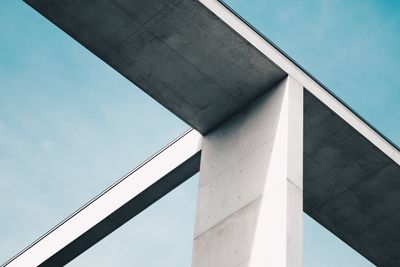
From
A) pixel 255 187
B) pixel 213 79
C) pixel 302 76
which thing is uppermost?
pixel 302 76

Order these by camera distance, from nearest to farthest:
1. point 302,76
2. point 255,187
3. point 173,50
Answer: point 255,187 < point 173,50 < point 302,76

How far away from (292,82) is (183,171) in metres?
3.16

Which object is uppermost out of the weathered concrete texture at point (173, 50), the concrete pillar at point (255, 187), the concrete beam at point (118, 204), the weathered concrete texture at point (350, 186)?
the concrete beam at point (118, 204)

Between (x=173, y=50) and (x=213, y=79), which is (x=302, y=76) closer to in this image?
(x=213, y=79)

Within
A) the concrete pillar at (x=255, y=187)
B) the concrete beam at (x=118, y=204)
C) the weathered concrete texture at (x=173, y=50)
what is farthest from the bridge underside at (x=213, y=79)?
the concrete beam at (x=118, y=204)

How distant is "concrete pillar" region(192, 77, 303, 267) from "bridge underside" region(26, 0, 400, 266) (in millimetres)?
407

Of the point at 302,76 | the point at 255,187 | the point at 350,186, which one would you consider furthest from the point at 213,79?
the point at 350,186

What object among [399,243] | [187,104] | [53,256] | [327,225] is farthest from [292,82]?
[53,256]

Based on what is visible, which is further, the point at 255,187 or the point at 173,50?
the point at 173,50

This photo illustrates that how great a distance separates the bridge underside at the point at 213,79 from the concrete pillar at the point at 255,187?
407mm

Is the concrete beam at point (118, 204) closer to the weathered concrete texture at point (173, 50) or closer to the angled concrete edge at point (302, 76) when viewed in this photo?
the weathered concrete texture at point (173, 50)

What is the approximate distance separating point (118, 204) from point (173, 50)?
440 centimetres

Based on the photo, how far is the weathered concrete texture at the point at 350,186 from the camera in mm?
13555

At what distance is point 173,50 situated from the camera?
1267cm
